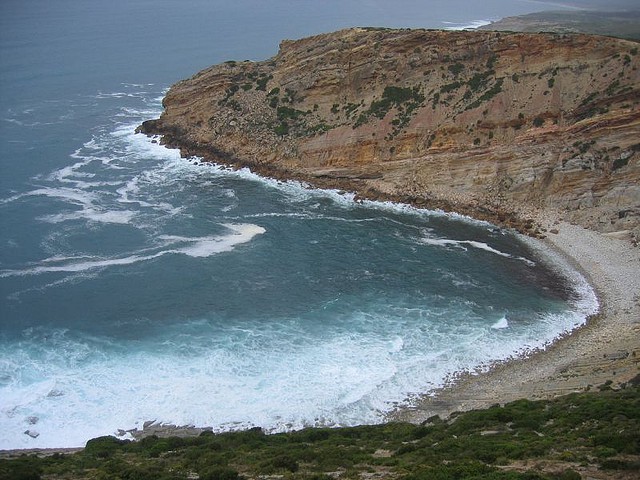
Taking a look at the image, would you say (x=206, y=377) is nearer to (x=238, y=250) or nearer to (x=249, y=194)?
(x=238, y=250)

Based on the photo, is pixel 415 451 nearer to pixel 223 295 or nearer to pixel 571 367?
pixel 571 367

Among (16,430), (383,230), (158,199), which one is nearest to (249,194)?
(158,199)

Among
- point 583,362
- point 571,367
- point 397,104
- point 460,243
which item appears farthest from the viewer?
point 397,104

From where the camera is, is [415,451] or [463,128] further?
[463,128]

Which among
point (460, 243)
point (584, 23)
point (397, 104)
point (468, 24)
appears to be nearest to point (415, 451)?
point (460, 243)

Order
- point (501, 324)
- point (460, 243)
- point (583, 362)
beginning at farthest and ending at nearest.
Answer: point (460, 243) → point (501, 324) → point (583, 362)

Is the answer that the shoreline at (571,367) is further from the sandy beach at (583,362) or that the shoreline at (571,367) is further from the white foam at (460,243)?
the white foam at (460,243)

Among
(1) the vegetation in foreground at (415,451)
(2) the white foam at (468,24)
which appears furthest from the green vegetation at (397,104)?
(2) the white foam at (468,24)
